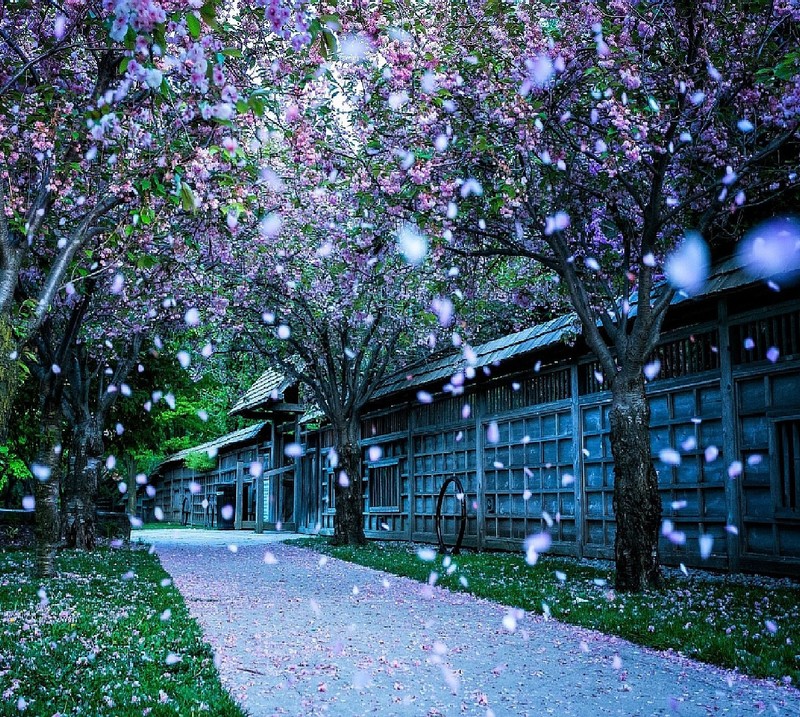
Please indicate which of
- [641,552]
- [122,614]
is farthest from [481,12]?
[122,614]

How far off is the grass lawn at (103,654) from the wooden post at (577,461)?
21.6 ft

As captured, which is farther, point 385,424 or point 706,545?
point 385,424

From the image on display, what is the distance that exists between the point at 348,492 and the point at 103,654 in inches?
471

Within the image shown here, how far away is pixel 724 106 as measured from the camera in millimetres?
9180

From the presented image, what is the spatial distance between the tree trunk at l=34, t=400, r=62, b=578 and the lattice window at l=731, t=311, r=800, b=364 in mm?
9011

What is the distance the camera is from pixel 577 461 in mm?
13547

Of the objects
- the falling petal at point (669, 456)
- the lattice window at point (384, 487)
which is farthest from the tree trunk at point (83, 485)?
the falling petal at point (669, 456)

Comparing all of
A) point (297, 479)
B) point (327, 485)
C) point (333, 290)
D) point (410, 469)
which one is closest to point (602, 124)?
point (333, 290)

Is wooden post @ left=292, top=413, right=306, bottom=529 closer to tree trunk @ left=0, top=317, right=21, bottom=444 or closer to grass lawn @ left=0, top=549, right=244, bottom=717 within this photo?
grass lawn @ left=0, top=549, right=244, bottom=717

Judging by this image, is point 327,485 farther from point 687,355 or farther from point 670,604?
point 670,604

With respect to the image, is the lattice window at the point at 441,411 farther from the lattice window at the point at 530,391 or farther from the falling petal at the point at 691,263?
the falling petal at the point at 691,263

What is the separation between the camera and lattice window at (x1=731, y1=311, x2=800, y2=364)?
381 inches

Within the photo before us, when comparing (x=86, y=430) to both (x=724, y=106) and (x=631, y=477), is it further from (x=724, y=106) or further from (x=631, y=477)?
(x=724, y=106)

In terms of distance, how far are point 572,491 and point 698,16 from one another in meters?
7.76
